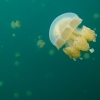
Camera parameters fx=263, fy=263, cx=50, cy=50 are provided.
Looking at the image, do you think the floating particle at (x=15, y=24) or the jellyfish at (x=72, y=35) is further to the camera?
the floating particle at (x=15, y=24)

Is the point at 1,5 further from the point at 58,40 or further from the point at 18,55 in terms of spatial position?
the point at 58,40

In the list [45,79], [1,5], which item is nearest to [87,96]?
[45,79]

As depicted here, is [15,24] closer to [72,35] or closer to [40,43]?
[40,43]

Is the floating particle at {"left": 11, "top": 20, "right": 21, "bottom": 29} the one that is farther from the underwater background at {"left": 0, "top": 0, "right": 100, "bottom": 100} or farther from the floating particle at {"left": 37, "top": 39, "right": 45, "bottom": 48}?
the floating particle at {"left": 37, "top": 39, "right": 45, "bottom": 48}

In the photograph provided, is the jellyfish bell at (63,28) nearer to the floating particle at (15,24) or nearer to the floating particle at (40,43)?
the floating particle at (40,43)

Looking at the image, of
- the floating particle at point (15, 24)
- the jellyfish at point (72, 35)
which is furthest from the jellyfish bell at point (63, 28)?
the floating particle at point (15, 24)

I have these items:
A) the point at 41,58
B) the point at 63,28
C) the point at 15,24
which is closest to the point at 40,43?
the point at 41,58
